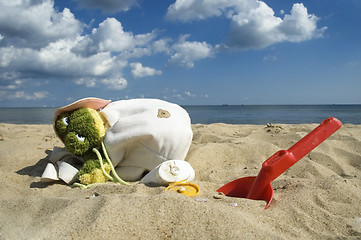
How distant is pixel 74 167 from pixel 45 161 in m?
0.75

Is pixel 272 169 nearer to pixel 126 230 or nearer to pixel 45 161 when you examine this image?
pixel 126 230

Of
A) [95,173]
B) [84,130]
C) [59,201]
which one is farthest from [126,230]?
[84,130]

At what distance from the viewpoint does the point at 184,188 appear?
1.85m

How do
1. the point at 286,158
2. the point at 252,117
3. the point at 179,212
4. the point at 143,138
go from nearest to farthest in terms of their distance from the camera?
the point at 179,212
the point at 286,158
the point at 143,138
the point at 252,117

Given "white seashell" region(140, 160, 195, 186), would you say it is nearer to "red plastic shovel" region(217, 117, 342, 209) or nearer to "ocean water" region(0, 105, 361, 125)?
"red plastic shovel" region(217, 117, 342, 209)

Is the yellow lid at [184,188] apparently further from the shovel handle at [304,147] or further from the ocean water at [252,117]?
the ocean water at [252,117]

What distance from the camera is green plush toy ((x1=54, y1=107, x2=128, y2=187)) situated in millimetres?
2246

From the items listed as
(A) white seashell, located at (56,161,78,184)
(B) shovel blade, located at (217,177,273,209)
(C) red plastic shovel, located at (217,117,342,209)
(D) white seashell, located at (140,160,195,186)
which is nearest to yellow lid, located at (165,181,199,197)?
(D) white seashell, located at (140,160,195,186)

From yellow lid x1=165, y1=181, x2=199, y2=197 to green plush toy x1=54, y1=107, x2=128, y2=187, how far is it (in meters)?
0.50

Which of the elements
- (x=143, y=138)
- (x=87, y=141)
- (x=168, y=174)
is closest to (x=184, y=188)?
(x=168, y=174)

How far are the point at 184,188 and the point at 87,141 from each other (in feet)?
3.20

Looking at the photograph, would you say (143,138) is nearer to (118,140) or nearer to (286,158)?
(118,140)

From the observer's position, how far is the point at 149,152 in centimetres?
231

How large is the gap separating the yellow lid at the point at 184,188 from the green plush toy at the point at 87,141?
0.50 m
